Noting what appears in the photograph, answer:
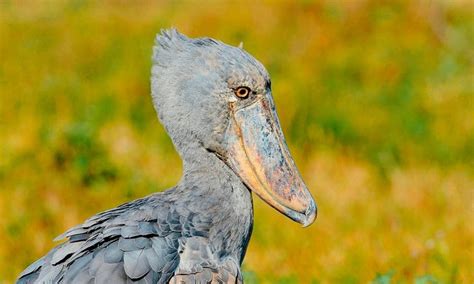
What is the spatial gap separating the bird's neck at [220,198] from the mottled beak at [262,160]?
0.16 ft

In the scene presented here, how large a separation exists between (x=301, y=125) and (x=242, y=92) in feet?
13.8

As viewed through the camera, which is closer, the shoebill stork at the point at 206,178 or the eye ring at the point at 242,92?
the shoebill stork at the point at 206,178

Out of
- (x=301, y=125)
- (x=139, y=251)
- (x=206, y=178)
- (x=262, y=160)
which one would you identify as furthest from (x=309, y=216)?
(x=301, y=125)

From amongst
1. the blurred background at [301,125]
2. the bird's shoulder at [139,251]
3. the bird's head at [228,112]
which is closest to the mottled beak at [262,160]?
the bird's head at [228,112]

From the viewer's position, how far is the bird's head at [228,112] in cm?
363

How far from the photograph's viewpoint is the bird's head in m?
3.63

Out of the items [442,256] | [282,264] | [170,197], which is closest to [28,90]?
[282,264]

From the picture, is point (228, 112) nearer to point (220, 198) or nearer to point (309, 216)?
point (220, 198)

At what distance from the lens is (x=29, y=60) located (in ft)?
29.9

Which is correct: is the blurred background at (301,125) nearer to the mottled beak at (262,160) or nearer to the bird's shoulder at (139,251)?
the mottled beak at (262,160)

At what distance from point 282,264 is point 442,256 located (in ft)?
2.63

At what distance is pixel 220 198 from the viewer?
369 centimetres

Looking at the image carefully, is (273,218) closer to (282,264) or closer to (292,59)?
(282,264)

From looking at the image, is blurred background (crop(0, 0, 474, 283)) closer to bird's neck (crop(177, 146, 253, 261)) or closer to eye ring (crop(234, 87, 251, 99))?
bird's neck (crop(177, 146, 253, 261))
